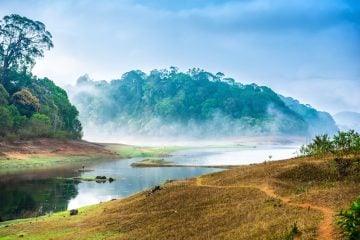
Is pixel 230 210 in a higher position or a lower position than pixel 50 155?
lower

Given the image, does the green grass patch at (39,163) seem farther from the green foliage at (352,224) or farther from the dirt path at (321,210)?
the green foliage at (352,224)

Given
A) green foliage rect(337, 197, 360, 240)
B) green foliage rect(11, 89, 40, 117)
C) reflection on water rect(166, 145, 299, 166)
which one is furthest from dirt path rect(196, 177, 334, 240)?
green foliage rect(11, 89, 40, 117)

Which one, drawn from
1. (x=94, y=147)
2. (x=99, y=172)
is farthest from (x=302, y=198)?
(x=94, y=147)

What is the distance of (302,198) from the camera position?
2436 centimetres

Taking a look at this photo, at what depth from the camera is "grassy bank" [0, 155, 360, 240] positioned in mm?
20359

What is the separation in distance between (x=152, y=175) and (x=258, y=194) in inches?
2020

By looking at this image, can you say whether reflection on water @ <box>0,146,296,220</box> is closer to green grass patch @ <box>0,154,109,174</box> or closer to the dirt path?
green grass patch @ <box>0,154,109,174</box>

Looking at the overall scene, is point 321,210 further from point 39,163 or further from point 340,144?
point 39,163

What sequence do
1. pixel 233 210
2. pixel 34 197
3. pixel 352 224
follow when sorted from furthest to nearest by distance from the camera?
pixel 34 197
pixel 233 210
pixel 352 224

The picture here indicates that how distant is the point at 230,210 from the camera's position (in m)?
25.2

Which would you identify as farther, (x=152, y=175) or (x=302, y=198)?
(x=152, y=175)

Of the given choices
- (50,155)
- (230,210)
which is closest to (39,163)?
(50,155)

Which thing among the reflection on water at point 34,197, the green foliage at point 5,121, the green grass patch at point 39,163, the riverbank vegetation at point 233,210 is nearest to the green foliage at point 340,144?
the riverbank vegetation at point 233,210

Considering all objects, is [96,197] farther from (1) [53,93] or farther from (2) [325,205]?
(1) [53,93]
